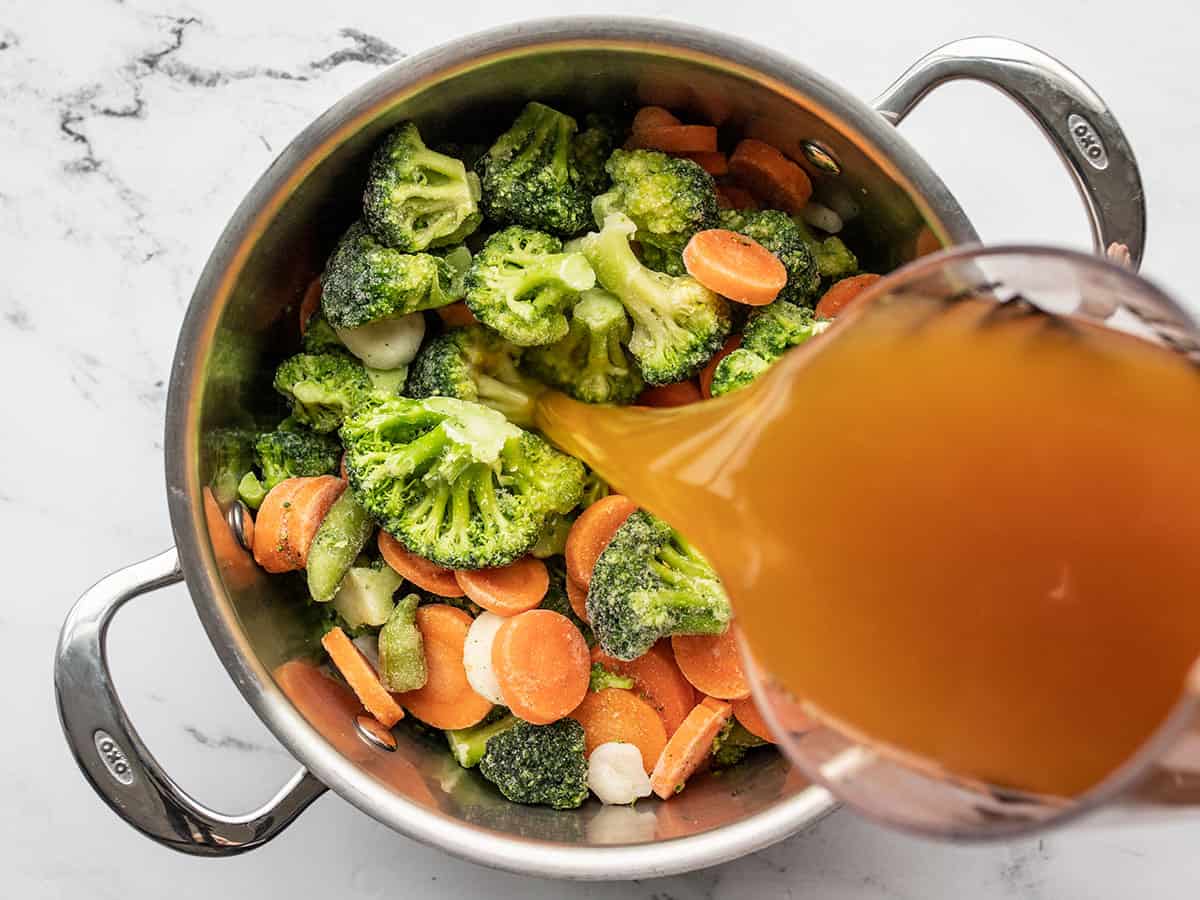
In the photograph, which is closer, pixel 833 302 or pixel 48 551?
pixel 833 302

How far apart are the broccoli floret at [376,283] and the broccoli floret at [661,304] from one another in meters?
0.24

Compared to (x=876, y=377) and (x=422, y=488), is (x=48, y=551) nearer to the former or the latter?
(x=422, y=488)

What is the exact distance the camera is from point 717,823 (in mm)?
1748

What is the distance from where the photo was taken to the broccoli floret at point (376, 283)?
1.72 metres

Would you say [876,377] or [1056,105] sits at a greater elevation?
[1056,105]

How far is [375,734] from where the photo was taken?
1.88m

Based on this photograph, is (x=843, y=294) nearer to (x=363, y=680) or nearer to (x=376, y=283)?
(x=376, y=283)

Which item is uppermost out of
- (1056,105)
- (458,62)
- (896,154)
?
(1056,105)

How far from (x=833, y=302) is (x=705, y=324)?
236 millimetres

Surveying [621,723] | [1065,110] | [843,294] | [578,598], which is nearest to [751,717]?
[621,723]

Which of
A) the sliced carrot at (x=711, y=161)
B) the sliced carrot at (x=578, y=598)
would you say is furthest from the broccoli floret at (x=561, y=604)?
the sliced carrot at (x=711, y=161)

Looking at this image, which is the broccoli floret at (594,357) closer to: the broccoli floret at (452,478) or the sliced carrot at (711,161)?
the broccoli floret at (452,478)

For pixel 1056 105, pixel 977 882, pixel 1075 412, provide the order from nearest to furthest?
1. pixel 1075 412
2. pixel 1056 105
3. pixel 977 882

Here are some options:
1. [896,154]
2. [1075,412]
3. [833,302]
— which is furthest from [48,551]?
[1075,412]
